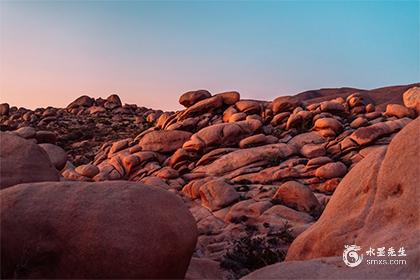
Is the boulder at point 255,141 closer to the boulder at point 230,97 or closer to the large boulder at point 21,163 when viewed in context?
the boulder at point 230,97

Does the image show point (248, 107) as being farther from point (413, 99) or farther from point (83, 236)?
point (83, 236)

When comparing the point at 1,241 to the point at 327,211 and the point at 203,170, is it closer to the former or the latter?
the point at 327,211

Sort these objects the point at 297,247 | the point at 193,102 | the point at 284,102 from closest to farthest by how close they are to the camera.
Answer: the point at 297,247, the point at 284,102, the point at 193,102

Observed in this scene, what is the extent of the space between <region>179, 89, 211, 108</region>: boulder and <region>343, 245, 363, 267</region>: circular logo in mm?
26377

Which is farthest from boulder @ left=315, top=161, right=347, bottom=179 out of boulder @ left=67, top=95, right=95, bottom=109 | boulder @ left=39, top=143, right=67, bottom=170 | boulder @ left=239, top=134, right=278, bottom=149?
boulder @ left=67, top=95, right=95, bottom=109

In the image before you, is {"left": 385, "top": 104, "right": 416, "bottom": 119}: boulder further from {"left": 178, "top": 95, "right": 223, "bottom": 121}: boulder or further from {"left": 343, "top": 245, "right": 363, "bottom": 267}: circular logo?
{"left": 343, "top": 245, "right": 363, "bottom": 267}: circular logo

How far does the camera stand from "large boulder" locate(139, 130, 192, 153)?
2903 centimetres

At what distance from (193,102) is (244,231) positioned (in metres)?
18.3

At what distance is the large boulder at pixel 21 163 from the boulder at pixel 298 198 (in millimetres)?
10827

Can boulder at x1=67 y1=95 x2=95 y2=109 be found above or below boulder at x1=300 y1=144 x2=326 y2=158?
above

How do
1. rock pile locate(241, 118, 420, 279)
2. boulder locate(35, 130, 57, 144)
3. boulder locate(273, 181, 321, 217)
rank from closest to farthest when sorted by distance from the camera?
rock pile locate(241, 118, 420, 279) → boulder locate(273, 181, 321, 217) → boulder locate(35, 130, 57, 144)

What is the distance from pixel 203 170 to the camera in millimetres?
25859

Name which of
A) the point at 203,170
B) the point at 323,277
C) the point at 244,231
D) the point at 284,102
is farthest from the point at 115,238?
the point at 284,102

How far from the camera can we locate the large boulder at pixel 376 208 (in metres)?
7.70
